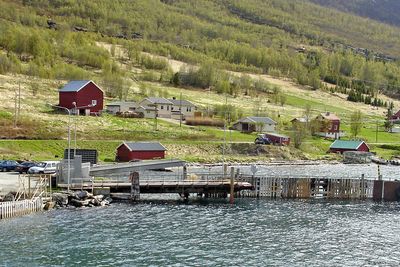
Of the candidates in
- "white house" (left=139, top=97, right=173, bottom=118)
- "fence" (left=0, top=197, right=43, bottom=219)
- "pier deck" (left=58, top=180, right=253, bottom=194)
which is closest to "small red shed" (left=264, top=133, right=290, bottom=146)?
"white house" (left=139, top=97, right=173, bottom=118)

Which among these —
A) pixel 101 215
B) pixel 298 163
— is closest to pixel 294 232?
pixel 101 215

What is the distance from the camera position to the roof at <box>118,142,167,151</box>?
10412 centimetres

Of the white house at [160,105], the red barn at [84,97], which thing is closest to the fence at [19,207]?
the red barn at [84,97]

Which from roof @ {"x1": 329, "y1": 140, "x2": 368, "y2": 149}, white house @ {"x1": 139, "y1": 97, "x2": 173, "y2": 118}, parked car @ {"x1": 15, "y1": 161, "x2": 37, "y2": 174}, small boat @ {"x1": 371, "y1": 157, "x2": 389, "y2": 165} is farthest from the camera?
white house @ {"x1": 139, "y1": 97, "x2": 173, "y2": 118}

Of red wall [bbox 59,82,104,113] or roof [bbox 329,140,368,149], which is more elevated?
red wall [bbox 59,82,104,113]

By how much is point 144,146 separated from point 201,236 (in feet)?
178

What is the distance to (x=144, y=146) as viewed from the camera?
106188 millimetres

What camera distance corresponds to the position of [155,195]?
75562 mm

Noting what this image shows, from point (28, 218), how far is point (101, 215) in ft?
21.9

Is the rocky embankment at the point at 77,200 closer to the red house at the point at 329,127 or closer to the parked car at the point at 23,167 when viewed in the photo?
the parked car at the point at 23,167

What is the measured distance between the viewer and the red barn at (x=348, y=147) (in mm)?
139500

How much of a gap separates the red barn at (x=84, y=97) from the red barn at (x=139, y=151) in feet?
88.0

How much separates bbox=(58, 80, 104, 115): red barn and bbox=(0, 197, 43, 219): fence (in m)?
70.1

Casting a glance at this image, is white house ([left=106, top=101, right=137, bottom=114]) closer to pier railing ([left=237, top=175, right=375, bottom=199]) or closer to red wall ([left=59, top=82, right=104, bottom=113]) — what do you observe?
red wall ([left=59, top=82, right=104, bottom=113])
